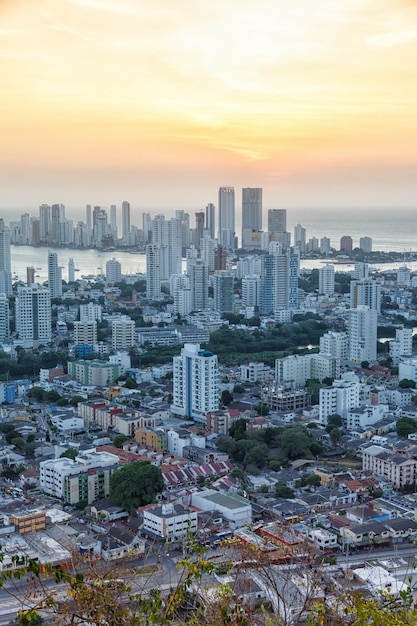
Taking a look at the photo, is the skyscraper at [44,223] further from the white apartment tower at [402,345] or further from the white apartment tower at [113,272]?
the white apartment tower at [402,345]

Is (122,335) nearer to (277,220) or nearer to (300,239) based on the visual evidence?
(300,239)

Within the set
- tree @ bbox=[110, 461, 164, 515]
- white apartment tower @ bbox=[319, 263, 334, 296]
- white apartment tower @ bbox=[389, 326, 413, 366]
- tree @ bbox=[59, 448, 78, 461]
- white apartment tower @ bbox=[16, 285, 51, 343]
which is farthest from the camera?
white apartment tower @ bbox=[319, 263, 334, 296]

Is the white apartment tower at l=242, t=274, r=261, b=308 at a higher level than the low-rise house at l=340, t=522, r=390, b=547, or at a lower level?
higher

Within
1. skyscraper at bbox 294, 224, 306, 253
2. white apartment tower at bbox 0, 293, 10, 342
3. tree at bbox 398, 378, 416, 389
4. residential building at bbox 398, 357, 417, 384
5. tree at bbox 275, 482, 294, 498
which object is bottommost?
tree at bbox 275, 482, 294, 498

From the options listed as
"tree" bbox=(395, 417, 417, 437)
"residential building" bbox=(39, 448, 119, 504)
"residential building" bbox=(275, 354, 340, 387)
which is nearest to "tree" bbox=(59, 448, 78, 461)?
"residential building" bbox=(39, 448, 119, 504)

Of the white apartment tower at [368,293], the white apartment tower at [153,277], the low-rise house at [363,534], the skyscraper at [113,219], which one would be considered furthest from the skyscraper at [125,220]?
the low-rise house at [363,534]

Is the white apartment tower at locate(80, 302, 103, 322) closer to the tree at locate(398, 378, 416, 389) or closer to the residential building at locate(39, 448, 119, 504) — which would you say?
the tree at locate(398, 378, 416, 389)
